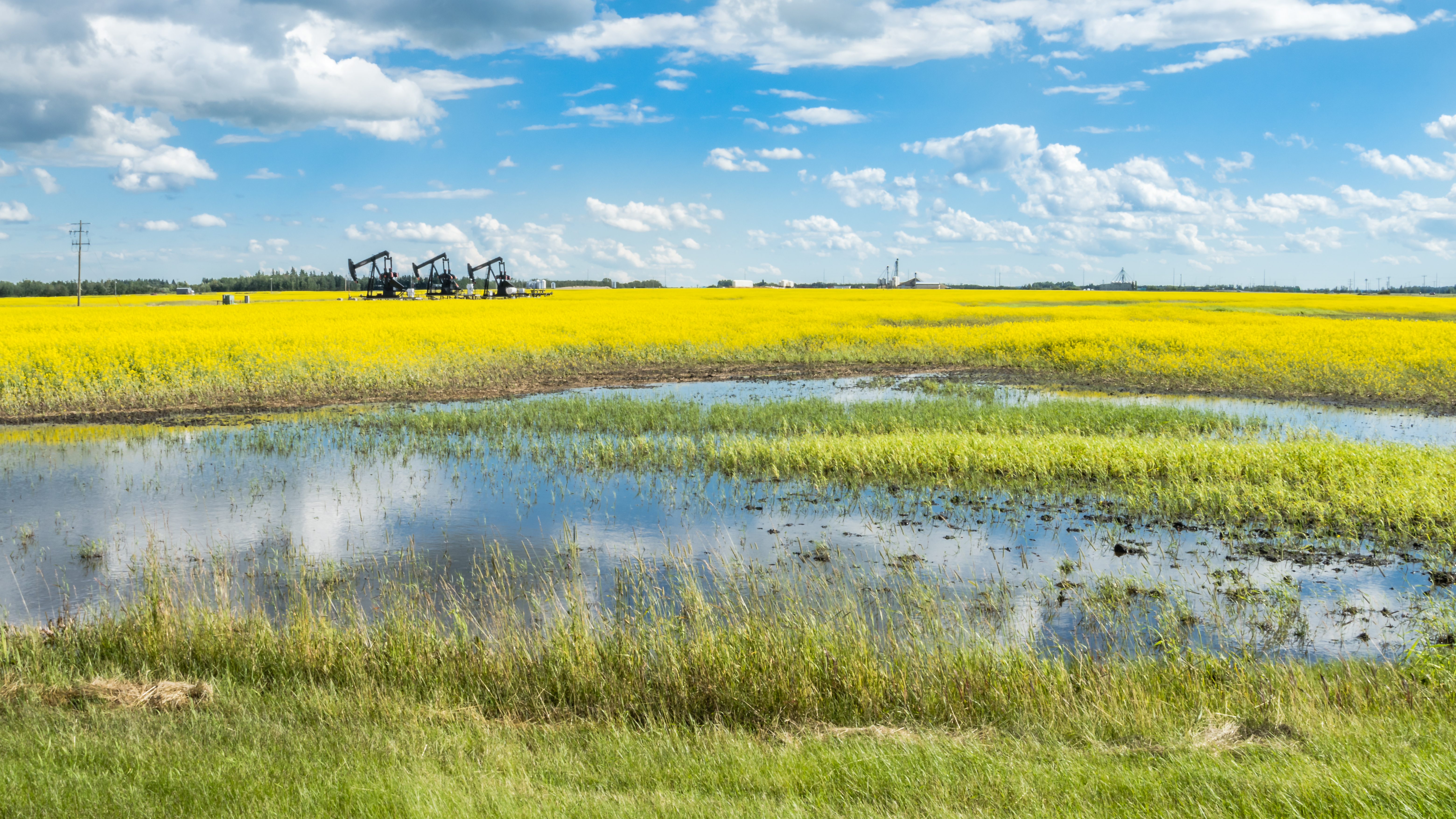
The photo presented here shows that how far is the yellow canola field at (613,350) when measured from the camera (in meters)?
25.5

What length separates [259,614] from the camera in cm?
826

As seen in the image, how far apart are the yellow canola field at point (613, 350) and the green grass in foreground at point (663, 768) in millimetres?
21230

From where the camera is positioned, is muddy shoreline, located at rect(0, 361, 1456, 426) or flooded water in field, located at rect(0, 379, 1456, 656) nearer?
flooded water in field, located at rect(0, 379, 1456, 656)

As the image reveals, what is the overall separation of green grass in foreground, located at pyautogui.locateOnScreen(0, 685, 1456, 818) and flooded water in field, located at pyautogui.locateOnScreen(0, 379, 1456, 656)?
2.39 m

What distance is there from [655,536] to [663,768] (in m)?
6.64

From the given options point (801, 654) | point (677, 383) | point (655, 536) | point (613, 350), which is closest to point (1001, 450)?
point (655, 536)

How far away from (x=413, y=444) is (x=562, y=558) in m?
9.35

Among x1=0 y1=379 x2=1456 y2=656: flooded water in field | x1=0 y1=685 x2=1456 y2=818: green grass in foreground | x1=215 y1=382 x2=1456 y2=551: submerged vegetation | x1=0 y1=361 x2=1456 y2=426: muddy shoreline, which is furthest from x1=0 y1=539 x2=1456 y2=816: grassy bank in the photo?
x1=0 y1=361 x2=1456 y2=426: muddy shoreline

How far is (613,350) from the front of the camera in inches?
1403

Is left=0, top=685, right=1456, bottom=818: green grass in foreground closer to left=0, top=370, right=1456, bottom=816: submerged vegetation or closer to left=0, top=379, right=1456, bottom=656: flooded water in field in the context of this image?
left=0, top=370, right=1456, bottom=816: submerged vegetation

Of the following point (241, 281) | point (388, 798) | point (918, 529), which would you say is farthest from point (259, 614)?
point (241, 281)

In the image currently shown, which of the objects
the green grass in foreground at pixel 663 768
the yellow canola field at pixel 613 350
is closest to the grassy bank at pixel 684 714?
the green grass in foreground at pixel 663 768

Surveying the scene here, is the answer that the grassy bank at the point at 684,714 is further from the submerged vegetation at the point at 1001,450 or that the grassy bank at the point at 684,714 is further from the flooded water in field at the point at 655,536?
the submerged vegetation at the point at 1001,450

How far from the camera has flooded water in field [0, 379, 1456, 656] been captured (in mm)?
9258
